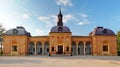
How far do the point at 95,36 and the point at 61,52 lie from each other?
9162 millimetres

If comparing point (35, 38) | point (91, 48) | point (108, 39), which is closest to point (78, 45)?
point (91, 48)

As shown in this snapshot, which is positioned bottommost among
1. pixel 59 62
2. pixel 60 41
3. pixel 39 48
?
pixel 59 62

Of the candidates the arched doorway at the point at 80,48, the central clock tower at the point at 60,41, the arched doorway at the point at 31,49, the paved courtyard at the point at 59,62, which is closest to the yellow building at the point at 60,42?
the central clock tower at the point at 60,41

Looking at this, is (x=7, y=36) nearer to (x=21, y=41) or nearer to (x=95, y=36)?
(x=21, y=41)

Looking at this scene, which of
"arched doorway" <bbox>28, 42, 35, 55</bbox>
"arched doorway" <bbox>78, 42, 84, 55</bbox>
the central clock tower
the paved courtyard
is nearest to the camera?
the paved courtyard

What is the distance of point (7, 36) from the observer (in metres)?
51.0

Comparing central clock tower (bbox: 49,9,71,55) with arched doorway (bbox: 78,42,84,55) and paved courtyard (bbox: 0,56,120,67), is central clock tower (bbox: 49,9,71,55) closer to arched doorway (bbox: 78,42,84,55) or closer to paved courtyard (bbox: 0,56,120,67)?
arched doorway (bbox: 78,42,84,55)

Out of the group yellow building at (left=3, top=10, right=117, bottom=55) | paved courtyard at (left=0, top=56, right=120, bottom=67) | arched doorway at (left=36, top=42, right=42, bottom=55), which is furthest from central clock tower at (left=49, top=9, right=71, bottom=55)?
paved courtyard at (left=0, top=56, right=120, bottom=67)

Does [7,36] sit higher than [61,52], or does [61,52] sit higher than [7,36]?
[7,36]

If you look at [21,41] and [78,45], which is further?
[78,45]

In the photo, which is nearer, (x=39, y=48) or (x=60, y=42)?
(x=60, y=42)

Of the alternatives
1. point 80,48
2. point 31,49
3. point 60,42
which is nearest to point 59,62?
point 60,42

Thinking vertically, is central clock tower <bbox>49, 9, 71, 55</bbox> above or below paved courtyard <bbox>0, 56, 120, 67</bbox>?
above

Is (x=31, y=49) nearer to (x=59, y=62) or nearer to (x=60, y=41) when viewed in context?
(x=60, y=41)
